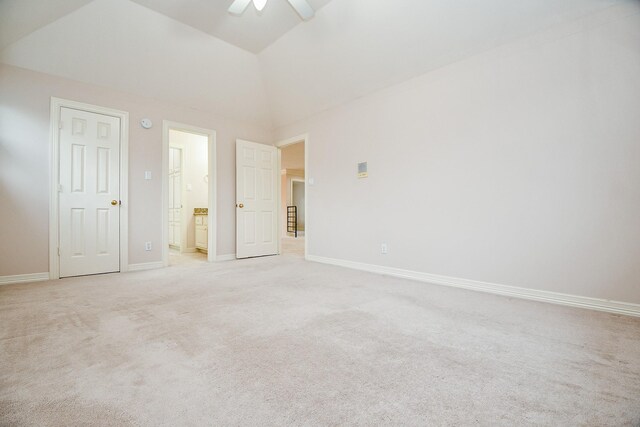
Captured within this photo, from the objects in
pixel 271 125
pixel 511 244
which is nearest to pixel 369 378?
pixel 511 244

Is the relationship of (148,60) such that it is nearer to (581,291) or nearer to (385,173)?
(385,173)

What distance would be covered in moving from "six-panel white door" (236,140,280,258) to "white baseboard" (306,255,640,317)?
206 centimetres

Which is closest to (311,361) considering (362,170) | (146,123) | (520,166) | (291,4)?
(520,166)

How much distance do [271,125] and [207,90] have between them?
134cm

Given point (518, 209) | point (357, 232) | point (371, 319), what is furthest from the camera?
point (357, 232)

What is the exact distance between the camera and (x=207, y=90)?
421 cm

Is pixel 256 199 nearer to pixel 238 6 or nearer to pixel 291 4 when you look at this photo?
pixel 238 6

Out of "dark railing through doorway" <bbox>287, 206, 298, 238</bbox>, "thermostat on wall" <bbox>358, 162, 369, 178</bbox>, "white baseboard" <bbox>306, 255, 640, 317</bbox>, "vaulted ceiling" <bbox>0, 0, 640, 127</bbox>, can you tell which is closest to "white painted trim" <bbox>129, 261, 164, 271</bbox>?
"vaulted ceiling" <bbox>0, 0, 640, 127</bbox>

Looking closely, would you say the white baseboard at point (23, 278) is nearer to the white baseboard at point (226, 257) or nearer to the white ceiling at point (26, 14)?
the white baseboard at point (226, 257)

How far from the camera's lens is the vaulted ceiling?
8.60ft

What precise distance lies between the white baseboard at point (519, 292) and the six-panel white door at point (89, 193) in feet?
11.3

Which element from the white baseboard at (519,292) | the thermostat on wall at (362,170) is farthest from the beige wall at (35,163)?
the white baseboard at (519,292)

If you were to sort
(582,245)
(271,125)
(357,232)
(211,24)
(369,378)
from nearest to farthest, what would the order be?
1. (369,378)
2. (582,245)
3. (211,24)
4. (357,232)
5. (271,125)

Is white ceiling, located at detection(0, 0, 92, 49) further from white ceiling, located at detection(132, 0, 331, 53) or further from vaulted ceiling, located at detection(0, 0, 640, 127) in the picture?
white ceiling, located at detection(132, 0, 331, 53)
